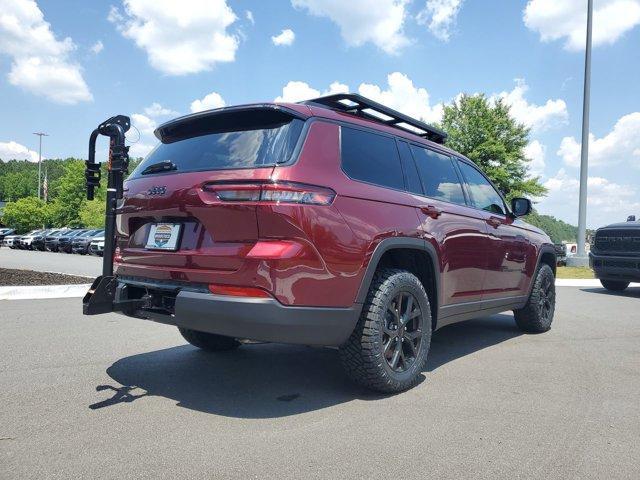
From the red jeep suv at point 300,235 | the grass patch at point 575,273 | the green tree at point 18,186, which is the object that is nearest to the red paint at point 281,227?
the red jeep suv at point 300,235

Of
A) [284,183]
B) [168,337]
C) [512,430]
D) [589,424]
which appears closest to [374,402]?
[512,430]

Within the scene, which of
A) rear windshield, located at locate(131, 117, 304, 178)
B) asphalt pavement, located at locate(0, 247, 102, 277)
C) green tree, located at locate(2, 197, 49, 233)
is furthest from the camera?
green tree, located at locate(2, 197, 49, 233)

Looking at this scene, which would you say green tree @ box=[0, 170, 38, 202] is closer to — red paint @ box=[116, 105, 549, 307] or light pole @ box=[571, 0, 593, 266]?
light pole @ box=[571, 0, 593, 266]

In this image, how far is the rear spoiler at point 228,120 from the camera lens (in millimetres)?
3121

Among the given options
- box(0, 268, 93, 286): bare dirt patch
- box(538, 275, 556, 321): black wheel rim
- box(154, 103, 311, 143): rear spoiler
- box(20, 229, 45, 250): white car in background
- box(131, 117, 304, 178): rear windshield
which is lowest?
box(20, 229, 45, 250): white car in background

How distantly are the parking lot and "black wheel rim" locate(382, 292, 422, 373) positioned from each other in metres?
0.24

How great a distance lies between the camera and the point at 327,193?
2975mm

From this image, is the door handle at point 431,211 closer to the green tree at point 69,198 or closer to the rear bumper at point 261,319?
the rear bumper at point 261,319

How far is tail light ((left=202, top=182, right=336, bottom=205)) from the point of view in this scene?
2781 mm

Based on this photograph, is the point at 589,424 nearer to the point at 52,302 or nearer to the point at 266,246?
the point at 266,246

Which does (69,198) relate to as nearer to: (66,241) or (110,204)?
(66,241)

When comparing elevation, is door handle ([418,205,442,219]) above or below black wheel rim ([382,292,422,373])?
above

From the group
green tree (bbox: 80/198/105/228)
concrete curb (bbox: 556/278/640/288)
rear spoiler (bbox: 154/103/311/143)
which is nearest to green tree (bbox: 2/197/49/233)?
green tree (bbox: 80/198/105/228)

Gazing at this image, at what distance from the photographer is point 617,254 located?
10391 millimetres
